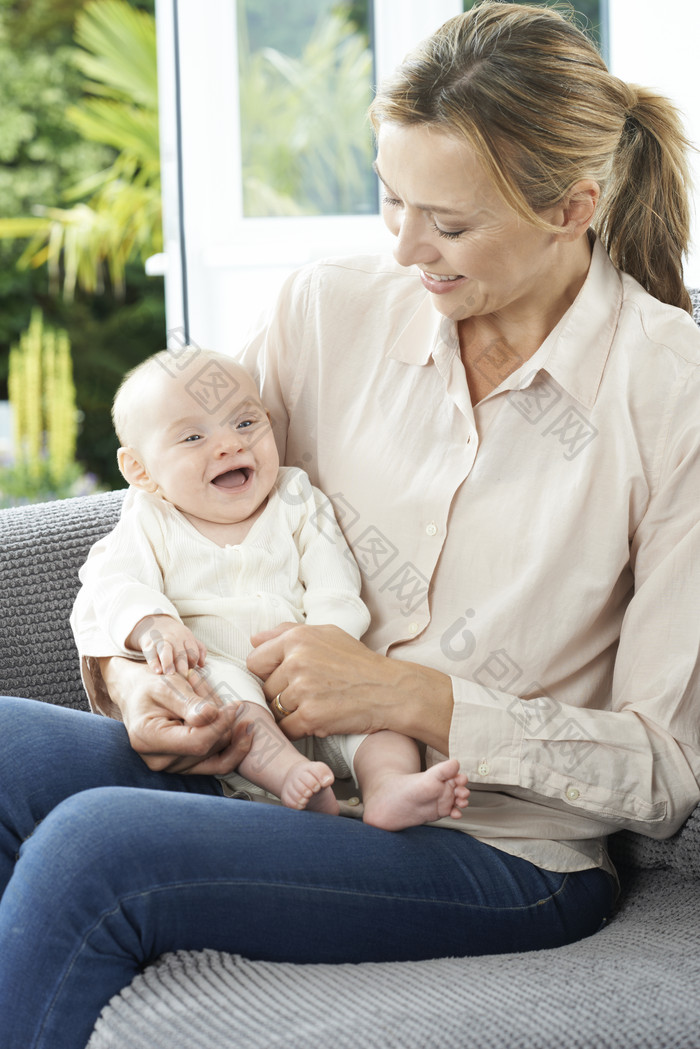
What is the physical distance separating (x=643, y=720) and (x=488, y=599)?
209mm

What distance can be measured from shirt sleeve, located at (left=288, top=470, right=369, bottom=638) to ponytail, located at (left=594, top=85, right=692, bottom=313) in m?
0.47

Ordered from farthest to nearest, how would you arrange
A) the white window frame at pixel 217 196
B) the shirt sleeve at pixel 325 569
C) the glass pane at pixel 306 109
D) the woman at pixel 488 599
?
the glass pane at pixel 306 109 → the white window frame at pixel 217 196 → the shirt sleeve at pixel 325 569 → the woman at pixel 488 599

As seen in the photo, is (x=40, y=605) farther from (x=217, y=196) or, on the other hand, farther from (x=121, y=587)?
(x=217, y=196)

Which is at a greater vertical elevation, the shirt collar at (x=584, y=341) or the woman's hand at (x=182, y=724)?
the shirt collar at (x=584, y=341)

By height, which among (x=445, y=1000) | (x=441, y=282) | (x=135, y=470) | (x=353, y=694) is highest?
(x=441, y=282)

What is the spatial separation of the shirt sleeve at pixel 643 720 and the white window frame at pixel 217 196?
1.85 m

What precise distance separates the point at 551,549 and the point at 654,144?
1.63 feet

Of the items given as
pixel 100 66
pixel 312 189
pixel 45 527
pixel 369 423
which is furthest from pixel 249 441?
pixel 100 66

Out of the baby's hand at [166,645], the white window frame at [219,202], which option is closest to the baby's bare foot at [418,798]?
the baby's hand at [166,645]

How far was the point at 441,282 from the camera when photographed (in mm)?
1222

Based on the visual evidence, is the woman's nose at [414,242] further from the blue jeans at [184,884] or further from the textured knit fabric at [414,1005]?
the textured knit fabric at [414,1005]

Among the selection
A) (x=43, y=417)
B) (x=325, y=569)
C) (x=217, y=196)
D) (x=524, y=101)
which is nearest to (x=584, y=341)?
(x=524, y=101)

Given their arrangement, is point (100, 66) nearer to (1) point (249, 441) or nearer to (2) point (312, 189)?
(2) point (312, 189)

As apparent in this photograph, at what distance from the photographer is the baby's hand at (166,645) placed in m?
1.15
